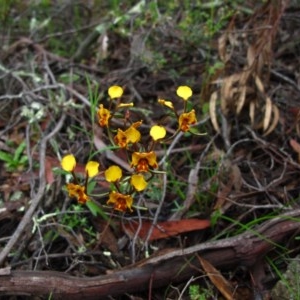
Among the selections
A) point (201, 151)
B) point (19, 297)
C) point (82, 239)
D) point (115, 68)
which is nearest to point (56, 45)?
point (115, 68)

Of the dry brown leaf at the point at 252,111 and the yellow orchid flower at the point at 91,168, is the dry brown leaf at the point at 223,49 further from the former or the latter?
the yellow orchid flower at the point at 91,168

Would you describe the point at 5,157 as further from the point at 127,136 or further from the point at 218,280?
the point at 218,280

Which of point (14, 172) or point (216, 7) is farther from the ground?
point (216, 7)

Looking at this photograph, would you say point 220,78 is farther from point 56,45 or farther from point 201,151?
point 56,45

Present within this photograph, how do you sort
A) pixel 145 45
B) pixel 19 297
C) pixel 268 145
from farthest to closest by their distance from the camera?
pixel 145 45 < pixel 268 145 < pixel 19 297

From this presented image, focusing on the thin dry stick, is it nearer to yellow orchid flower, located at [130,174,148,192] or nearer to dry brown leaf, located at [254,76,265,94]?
yellow orchid flower, located at [130,174,148,192]

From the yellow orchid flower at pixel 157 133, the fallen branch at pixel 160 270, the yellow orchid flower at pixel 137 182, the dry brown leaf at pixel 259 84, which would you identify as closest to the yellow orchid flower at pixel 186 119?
the yellow orchid flower at pixel 157 133

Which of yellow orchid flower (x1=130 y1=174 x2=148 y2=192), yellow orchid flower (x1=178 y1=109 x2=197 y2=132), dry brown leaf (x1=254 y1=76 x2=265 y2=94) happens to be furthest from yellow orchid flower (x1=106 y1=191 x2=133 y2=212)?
dry brown leaf (x1=254 y1=76 x2=265 y2=94)
